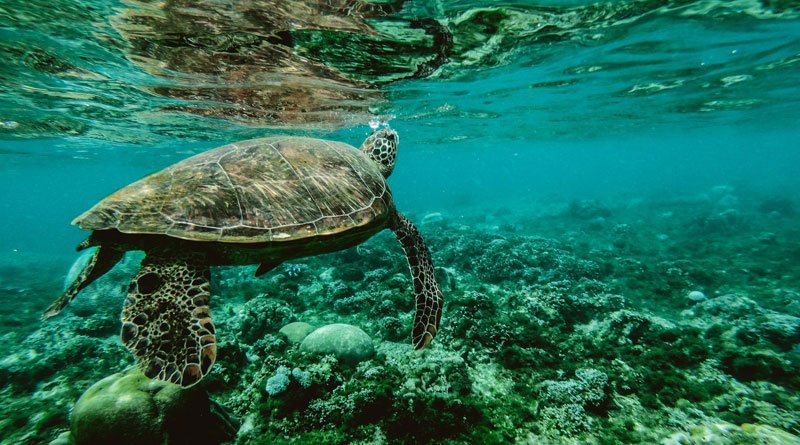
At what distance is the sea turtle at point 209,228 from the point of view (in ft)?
10.0

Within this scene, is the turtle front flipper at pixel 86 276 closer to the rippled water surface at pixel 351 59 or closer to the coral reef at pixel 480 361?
the coral reef at pixel 480 361

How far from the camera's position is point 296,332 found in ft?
23.3

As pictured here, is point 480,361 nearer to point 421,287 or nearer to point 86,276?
point 421,287

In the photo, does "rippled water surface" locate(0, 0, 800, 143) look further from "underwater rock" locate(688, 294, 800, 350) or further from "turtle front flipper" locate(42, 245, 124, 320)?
"underwater rock" locate(688, 294, 800, 350)

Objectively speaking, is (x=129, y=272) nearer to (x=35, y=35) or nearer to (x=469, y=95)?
(x=35, y=35)

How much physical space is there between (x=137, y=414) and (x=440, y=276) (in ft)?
26.9

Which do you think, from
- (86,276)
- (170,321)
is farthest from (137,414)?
(86,276)

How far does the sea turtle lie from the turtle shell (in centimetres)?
1

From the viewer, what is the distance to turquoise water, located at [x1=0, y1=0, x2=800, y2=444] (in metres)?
4.77

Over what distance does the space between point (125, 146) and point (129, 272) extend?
48.9 feet

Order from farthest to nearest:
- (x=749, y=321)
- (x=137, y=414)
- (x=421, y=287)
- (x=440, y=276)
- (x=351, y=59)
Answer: (x=440, y=276), (x=351, y=59), (x=749, y=321), (x=421, y=287), (x=137, y=414)

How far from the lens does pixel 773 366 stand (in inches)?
218

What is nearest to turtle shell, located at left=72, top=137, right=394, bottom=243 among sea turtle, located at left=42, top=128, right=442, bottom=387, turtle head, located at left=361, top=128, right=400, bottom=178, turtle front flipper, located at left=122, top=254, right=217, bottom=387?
sea turtle, located at left=42, top=128, right=442, bottom=387

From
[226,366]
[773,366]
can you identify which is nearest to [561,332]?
[773,366]
